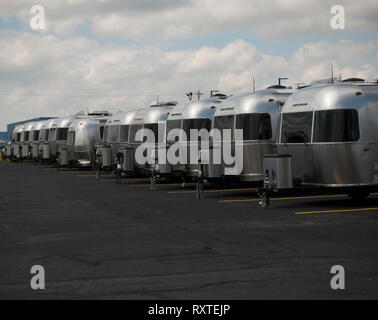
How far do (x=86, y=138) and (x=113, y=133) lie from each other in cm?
473

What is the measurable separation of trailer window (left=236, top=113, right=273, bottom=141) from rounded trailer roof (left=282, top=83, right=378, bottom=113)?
2.52 m

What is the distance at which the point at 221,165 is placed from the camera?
66.9 ft

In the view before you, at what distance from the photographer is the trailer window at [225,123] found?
807 inches

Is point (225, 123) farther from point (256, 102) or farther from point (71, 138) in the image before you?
point (71, 138)

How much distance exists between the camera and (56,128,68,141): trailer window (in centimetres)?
4191

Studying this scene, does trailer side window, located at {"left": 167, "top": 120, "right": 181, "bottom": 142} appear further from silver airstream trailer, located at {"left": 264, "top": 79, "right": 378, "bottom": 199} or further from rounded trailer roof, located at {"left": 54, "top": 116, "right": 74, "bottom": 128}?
rounded trailer roof, located at {"left": 54, "top": 116, "right": 74, "bottom": 128}

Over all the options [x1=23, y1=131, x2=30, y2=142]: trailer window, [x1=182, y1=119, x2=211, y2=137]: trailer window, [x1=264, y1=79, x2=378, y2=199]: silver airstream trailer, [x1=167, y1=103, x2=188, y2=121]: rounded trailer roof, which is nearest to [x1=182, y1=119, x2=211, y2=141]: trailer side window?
[x1=182, y1=119, x2=211, y2=137]: trailer window

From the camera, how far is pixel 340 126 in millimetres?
16312

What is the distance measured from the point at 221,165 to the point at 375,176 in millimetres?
5440

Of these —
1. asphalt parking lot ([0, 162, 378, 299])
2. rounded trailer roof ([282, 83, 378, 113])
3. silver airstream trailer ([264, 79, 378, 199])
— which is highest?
rounded trailer roof ([282, 83, 378, 113])

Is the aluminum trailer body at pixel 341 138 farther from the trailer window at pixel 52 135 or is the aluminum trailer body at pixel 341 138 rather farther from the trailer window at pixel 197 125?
the trailer window at pixel 52 135

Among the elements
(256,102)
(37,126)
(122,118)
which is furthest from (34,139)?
(256,102)
